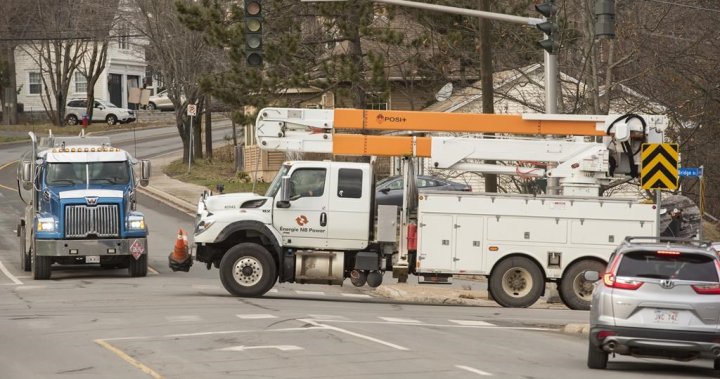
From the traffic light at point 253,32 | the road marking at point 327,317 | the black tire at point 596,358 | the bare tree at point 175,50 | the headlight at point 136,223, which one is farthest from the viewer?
the bare tree at point 175,50

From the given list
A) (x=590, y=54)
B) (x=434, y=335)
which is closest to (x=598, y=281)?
(x=434, y=335)

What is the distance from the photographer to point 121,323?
760 inches

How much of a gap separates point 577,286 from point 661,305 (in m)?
8.76

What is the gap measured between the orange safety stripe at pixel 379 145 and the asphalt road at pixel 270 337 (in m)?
2.91

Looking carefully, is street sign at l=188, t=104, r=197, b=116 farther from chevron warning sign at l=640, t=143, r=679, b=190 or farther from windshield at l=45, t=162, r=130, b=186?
chevron warning sign at l=640, t=143, r=679, b=190

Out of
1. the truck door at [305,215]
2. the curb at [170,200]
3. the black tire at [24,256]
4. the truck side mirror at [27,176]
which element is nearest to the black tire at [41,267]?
the truck side mirror at [27,176]

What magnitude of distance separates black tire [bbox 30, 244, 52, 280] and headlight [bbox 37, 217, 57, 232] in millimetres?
611

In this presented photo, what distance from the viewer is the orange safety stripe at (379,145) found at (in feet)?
76.9

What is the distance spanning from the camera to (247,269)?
23578mm

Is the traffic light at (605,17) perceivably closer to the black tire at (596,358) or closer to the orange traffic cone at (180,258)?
the black tire at (596,358)

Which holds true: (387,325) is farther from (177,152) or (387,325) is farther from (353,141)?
(177,152)

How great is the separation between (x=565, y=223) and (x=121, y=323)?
8.44 meters

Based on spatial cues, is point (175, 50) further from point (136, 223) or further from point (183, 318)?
point (183, 318)

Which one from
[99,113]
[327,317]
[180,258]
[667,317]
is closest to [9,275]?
[180,258]
